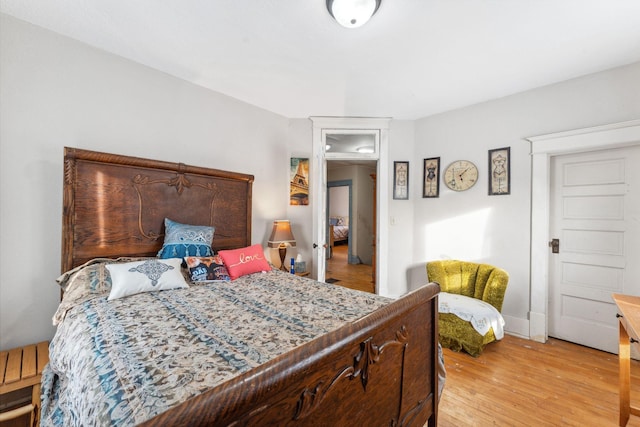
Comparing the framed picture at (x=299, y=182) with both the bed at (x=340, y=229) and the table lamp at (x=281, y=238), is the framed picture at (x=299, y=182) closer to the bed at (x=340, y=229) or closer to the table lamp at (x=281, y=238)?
the table lamp at (x=281, y=238)

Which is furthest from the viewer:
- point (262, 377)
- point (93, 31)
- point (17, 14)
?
point (93, 31)

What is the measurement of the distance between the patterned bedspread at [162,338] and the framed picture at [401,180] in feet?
6.84

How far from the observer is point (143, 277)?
1801 millimetres

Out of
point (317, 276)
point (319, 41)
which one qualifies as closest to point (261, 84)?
point (319, 41)

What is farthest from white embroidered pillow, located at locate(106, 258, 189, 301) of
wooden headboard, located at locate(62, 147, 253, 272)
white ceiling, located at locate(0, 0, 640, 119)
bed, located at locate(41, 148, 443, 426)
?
white ceiling, located at locate(0, 0, 640, 119)

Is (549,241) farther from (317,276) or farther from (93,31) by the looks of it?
(93,31)

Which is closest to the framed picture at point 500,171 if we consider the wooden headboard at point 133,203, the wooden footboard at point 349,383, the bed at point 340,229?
the wooden footboard at point 349,383

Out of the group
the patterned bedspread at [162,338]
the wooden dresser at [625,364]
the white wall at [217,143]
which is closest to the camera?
the patterned bedspread at [162,338]

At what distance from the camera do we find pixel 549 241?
9.27ft

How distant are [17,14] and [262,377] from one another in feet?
9.27

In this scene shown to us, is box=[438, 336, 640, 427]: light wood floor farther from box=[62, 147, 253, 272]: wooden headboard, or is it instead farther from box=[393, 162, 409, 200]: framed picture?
box=[62, 147, 253, 272]: wooden headboard

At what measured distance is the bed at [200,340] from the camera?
74 centimetres

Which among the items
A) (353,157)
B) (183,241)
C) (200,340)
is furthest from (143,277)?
(353,157)

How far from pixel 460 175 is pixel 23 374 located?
13.3 ft
